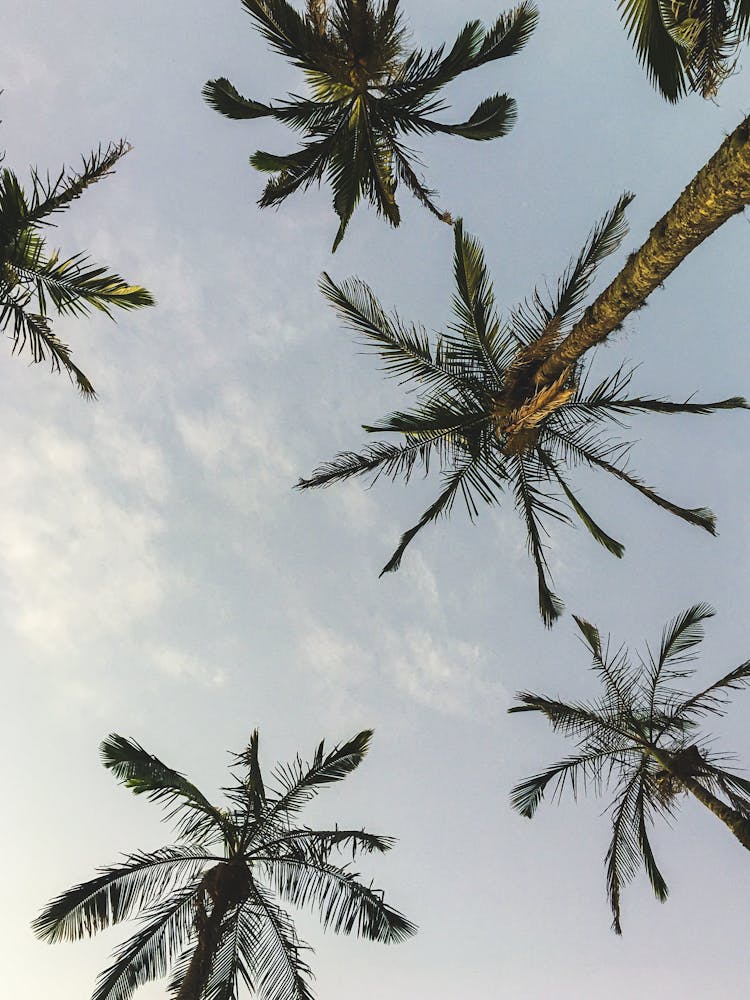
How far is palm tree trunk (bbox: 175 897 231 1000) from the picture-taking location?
744 cm

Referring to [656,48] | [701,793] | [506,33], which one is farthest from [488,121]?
[701,793]

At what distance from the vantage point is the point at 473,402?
Result: 7.98 m

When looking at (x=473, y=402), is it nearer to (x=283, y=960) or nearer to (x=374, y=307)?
(x=374, y=307)

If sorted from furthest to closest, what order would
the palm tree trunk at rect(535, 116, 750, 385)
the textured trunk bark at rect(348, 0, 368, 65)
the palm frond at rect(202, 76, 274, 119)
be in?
the palm frond at rect(202, 76, 274, 119) < the textured trunk bark at rect(348, 0, 368, 65) < the palm tree trunk at rect(535, 116, 750, 385)

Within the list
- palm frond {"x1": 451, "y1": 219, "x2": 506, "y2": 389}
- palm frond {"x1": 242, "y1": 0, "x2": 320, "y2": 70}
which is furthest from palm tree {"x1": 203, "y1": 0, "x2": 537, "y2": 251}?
palm frond {"x1": 451, "y1": 219, "x2": 506, "y2": 389}

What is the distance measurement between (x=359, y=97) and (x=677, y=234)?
275 inches

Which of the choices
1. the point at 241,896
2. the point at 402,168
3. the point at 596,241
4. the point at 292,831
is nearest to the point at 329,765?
the point at 292,831

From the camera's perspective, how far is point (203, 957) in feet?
25.2

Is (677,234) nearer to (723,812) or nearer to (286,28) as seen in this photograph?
(286,28)

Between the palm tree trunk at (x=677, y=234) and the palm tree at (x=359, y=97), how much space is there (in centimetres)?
567

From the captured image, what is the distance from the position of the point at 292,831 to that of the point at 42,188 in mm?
9017

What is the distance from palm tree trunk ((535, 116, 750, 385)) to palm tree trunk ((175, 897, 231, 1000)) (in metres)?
8.08

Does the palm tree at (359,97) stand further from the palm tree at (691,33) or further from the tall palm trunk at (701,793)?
the tall palm trunk at (701,793)

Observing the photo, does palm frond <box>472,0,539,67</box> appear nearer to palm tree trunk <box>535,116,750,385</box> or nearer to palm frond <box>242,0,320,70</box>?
palm frond <box>242,0,320,70</box>
